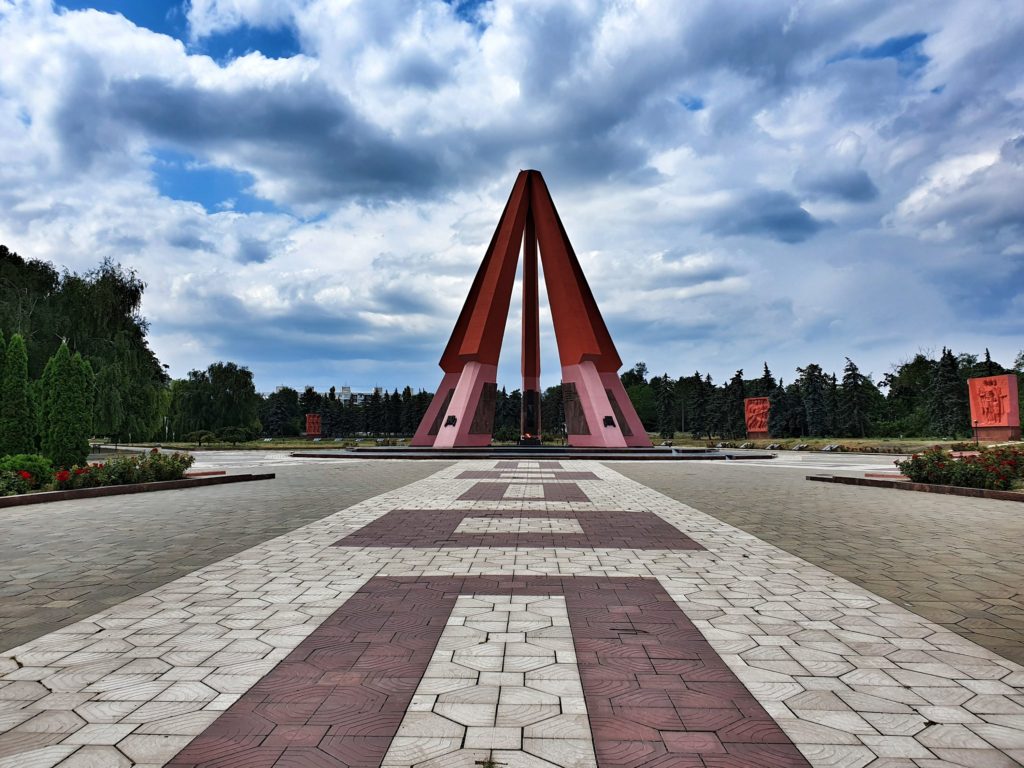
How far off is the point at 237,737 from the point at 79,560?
435cm

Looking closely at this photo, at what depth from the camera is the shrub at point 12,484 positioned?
33.0ft

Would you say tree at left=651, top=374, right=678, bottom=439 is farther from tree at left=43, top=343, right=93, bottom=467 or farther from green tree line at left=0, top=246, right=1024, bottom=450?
tree at left=43, top=343, right=93, bottom=467

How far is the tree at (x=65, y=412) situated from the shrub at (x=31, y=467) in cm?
102

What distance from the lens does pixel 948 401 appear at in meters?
51.0

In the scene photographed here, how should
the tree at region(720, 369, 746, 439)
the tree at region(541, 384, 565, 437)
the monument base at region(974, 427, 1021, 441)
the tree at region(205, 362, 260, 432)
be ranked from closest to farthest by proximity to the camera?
the monument base at region(974, 427, 1021, 441) → the tree at region(205, 362, 260, 432) → the tree at region(720, 369, 746, 439) → the tree at region(541, 384, 565, 437)

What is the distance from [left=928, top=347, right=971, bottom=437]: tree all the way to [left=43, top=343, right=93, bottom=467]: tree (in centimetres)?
5918

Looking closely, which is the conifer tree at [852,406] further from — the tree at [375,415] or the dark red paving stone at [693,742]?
the dark red paving stone at [693,742]

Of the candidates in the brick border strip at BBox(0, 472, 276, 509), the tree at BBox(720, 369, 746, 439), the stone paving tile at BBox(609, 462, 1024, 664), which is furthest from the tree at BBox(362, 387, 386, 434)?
the stone paving tile at BBox(609, 462, 1024, 664)

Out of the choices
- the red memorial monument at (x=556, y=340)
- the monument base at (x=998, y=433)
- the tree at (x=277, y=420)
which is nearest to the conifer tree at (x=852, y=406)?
the monument base at (x=998, y=433)

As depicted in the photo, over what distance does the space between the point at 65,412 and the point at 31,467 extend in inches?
69.4

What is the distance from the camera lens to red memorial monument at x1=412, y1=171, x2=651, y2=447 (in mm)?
26516

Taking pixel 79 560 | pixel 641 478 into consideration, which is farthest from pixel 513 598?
pixel 641 478

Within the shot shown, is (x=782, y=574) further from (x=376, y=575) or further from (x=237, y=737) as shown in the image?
(x=237, y=737)

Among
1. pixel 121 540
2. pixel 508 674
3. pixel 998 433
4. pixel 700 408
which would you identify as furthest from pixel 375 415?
pixel 508 674
